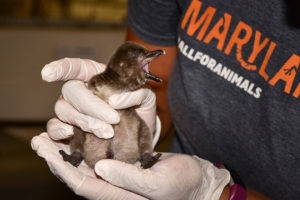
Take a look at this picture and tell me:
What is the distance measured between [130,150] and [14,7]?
3207mm

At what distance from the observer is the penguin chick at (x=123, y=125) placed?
3.84ft

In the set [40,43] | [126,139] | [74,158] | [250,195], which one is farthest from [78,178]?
[40,43]

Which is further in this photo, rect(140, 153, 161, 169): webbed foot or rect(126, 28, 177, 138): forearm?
rect(126, 28, 177, 138): forearm

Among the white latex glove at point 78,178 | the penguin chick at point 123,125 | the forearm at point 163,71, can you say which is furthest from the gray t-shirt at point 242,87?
the white latex glove at point 78,178

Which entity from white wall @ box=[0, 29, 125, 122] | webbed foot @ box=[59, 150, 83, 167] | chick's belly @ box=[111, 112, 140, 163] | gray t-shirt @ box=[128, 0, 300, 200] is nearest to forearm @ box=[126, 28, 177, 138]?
gray t-shirt @ box=[128, 0, 300, 200]

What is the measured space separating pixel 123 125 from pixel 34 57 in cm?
288

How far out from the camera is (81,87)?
4.04 ft

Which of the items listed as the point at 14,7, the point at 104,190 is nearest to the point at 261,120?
the point at 104,190

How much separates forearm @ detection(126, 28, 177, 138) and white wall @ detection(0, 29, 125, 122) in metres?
2.30

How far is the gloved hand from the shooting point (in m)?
1.18

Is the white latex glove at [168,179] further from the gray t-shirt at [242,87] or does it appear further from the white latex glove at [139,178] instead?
the gray t-shirt at [242,87]

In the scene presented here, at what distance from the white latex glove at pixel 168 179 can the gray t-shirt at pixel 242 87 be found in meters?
→ 0.14

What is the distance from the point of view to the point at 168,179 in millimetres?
1178

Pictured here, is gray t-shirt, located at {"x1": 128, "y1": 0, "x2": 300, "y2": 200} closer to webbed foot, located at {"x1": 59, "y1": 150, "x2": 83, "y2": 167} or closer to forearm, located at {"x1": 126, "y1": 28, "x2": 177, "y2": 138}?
forearm, located at {"x1": 126, "y1": 28, "x2": 177, "y2": 138}
